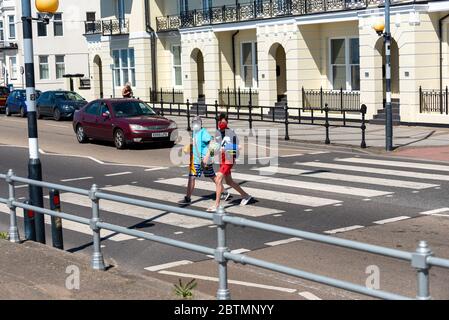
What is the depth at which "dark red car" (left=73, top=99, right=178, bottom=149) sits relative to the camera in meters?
24.4

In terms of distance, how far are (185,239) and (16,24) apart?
2362 inches

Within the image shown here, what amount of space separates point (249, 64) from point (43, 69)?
101 feet

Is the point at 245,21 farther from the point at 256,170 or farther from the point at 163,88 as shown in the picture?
the point at 256,170

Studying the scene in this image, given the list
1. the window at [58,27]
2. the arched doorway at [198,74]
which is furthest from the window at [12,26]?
the arched doorway at [198,74]

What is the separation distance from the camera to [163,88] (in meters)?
46.6

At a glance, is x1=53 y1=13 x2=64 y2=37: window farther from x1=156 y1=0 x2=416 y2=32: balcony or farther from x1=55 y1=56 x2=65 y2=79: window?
x1=156 y1=0 x2=416 y2=32: balcony

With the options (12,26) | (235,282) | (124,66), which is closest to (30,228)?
(235,282)

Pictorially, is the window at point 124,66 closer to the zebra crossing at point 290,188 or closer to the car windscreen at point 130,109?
the car windscreen at point 130,109

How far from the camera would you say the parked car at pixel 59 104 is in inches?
1523

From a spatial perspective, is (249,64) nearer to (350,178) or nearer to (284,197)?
(350,178)

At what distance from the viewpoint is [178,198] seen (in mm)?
15727

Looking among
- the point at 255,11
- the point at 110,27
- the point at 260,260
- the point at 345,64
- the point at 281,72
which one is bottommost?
the point at 260,260

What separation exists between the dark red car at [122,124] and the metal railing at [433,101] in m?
9.65

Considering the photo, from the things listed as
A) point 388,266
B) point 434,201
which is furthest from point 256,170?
point 388,266
